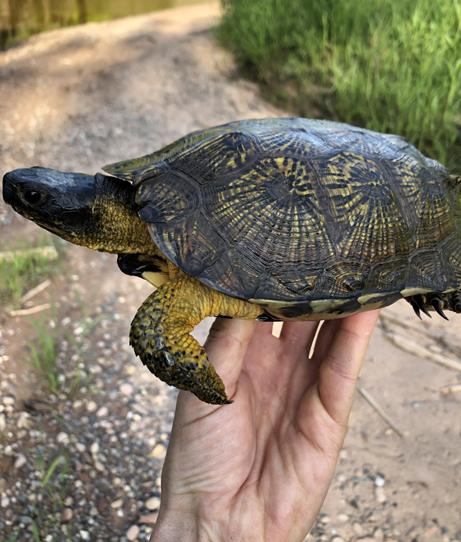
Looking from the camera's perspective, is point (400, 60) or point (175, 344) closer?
point (175, 344)

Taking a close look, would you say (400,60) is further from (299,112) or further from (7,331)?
(7,331)

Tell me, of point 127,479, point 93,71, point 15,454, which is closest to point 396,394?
point 127,479

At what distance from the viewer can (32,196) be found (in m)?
1.27

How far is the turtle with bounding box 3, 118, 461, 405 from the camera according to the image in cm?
120

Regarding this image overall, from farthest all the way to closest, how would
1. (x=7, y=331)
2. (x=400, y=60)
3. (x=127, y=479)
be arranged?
(x=400, y=60), (x=7, y=331), (x=127, y=479)

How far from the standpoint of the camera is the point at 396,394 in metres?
2.07

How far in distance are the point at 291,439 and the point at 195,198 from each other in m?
0.88

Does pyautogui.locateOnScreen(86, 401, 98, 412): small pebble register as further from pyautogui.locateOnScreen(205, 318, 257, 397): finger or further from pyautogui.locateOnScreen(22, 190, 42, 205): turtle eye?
pyautogui.locateOnScreen(22, 190, 42, 205): turtle eye

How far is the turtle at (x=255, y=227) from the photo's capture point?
1.20m

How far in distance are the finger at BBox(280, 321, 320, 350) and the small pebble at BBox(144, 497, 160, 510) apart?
0.88 metres

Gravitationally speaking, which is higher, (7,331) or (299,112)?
(299,112)

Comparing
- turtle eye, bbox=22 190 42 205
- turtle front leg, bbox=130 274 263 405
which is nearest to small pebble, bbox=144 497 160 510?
turtle front leg, bbox=130 274 263 405

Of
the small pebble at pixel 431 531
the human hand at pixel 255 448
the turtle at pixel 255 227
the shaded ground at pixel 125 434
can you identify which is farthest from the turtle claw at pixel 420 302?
the small pebble at pixel 431 531

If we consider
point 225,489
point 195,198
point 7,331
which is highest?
point 195,198
